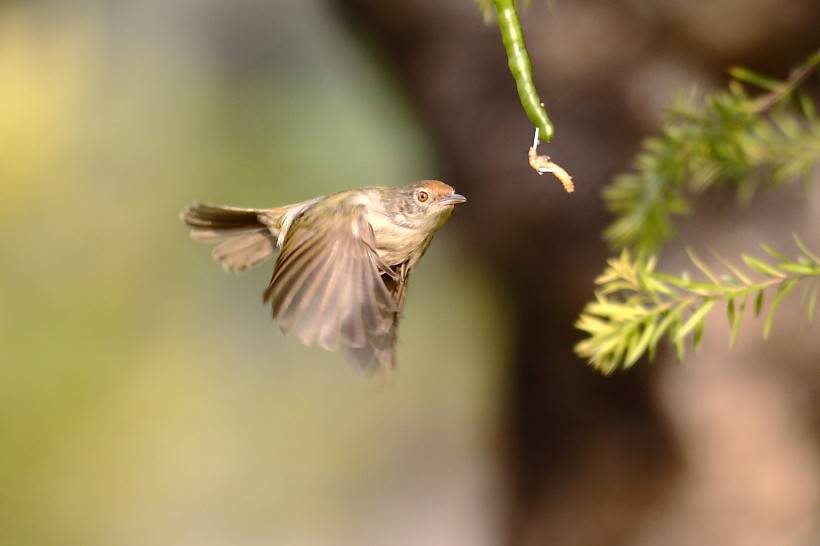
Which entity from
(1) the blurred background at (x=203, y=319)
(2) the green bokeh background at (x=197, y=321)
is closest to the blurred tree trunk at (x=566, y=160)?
(1) the blurred background at (x=203, y=319)

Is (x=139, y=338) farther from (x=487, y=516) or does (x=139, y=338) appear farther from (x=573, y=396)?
(x=573, y=396)

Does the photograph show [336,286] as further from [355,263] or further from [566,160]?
[566,160]

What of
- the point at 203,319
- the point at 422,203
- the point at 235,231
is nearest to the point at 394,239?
the point at 422,203

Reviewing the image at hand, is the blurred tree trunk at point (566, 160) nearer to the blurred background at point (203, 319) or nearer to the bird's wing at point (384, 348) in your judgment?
the blurred background at point (203, 319)

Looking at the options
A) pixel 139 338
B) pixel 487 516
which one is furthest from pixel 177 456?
pixel 487 516

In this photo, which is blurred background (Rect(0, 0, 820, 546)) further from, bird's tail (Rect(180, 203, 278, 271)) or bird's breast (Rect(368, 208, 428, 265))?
bird's breast (Rect(368, 208, 428, 265))
